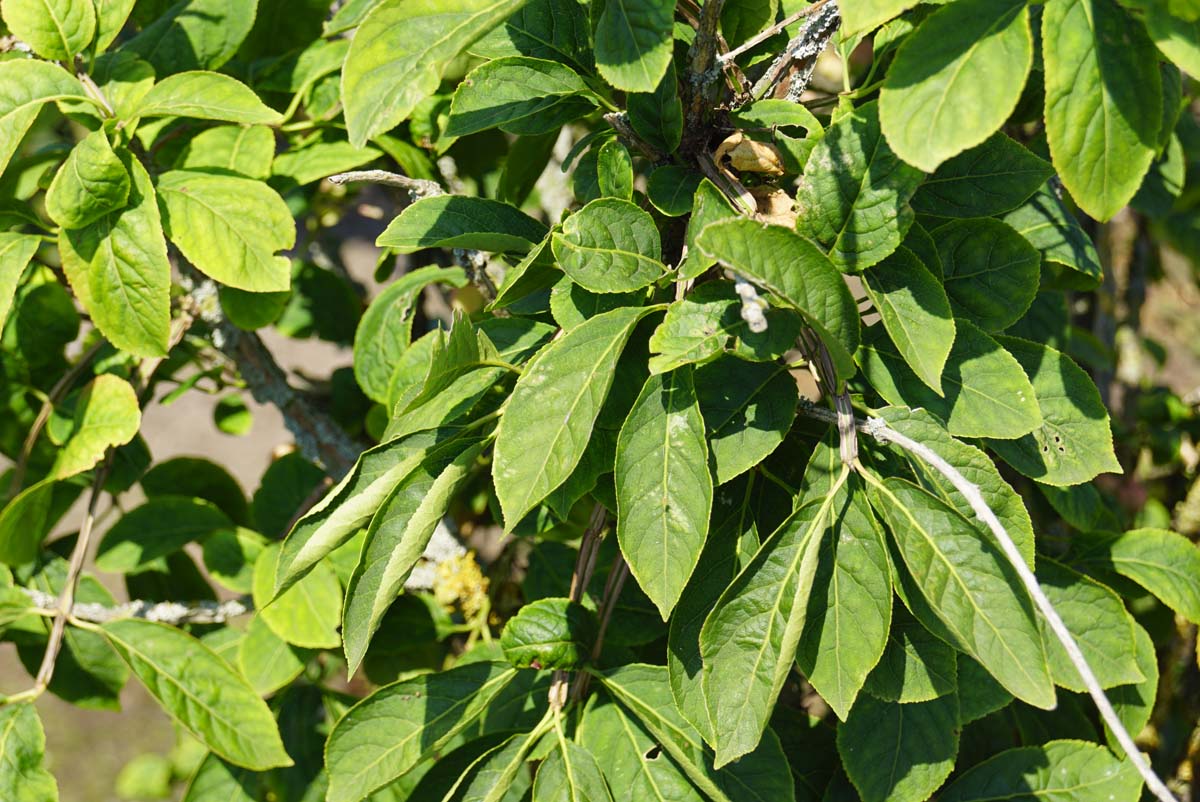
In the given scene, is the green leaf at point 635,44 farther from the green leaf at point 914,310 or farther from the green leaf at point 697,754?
the green leaf at point 697,754

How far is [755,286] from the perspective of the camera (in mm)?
681

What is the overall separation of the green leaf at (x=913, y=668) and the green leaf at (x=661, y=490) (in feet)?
0.76

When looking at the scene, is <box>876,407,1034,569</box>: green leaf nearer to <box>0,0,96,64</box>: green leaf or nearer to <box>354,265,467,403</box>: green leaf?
<box>354,265,467,403</box>: green leaf

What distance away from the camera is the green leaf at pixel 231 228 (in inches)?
40.2

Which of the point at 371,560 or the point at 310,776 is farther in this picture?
the point at 310,776

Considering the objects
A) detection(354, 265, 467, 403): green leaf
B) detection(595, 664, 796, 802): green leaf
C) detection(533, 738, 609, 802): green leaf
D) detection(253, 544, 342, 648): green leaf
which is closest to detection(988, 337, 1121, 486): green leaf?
detection(595, 664, 796, 802): green leaf

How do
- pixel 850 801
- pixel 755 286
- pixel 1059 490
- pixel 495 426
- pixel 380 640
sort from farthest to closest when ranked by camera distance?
pixel 380 640
pixel 1059 490
pixel 850 801
pixel 495 426
pixel 755 286

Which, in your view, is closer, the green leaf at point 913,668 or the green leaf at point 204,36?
the green leaf at point 913,668

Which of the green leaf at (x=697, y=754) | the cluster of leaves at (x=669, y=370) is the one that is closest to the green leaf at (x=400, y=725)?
the cluster of leaves at (x=669, y=370)

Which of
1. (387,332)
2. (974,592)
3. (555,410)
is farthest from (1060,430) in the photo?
(387,332)

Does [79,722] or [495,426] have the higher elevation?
[495,426]

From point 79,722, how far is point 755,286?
336 centimetres

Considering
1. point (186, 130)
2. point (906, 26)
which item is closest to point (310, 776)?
point (186, 130)

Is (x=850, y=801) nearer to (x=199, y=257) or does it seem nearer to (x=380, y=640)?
(x=380, y=640)
